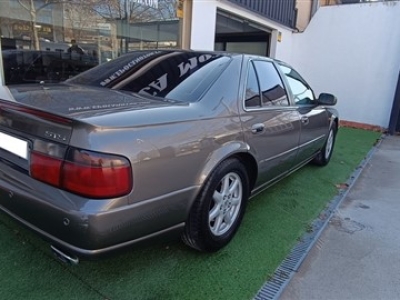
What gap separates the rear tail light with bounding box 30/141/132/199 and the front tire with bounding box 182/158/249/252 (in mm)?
643

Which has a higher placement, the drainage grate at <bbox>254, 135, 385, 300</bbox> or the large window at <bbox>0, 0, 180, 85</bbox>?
the large window at <bbox>0, 0, 180, 85</bbox>

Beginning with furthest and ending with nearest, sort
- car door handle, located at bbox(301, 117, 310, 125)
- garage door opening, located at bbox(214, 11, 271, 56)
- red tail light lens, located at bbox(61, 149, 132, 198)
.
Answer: garage door opening, located at bbox(214, 11, 271, 56) → car door handle, located at bbox(301, 117, 310, 125) → red tail light lens, located at bbox(61, 149, 132, 198)

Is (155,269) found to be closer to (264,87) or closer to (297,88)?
(264,87)

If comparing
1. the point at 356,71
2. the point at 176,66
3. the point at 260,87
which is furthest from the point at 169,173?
the point at 356,71

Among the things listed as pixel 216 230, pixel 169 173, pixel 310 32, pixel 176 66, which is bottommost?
pixel 216 230

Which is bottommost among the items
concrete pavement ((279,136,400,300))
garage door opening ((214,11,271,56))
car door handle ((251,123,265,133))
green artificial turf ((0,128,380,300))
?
concrete pavement ((279,136,400,300))

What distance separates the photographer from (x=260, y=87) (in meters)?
2.82

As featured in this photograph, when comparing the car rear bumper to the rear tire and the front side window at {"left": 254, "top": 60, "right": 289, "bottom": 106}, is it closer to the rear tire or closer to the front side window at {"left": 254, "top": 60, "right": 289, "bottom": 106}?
the front side window at {"left": 254, "top": 60, "right": 289, "bottom": 106}

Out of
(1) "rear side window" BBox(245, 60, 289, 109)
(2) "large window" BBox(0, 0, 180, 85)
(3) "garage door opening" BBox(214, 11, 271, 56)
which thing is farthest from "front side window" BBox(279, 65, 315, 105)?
(3) "garage door opening" BBox(214, 11, 271, 56)

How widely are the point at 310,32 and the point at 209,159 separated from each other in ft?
29.2

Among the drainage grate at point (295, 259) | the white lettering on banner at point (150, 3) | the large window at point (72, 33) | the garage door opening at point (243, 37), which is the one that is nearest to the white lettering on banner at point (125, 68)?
the drainage grate at point (295, 259)

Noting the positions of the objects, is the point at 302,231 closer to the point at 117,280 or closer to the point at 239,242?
the point at 239,242

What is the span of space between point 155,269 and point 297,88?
2551mm

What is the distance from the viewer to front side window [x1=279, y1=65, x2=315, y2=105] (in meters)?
3.50
